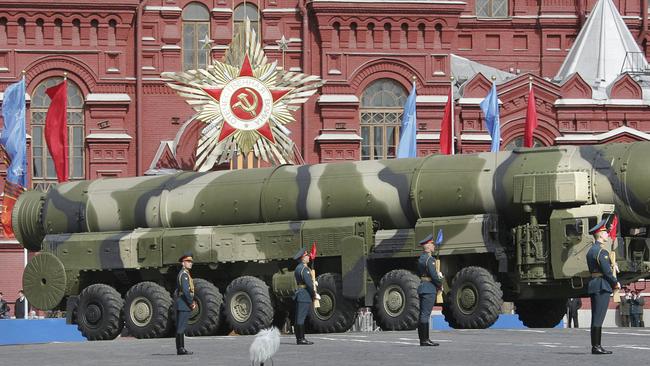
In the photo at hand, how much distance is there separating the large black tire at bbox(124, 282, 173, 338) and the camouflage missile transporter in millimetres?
36

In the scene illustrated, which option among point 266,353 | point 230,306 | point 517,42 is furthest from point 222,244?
point 517,42

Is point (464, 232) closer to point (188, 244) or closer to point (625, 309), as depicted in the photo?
point (188, 244)

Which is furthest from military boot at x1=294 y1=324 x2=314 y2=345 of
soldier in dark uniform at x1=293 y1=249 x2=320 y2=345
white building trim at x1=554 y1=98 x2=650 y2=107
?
white building trim at x1=554 y1=98 x2=650 y2=107

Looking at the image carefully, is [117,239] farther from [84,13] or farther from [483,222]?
[84,13]

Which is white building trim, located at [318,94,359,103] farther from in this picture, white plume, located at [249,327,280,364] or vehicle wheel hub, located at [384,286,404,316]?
white plume, located at [249,327,280,364]

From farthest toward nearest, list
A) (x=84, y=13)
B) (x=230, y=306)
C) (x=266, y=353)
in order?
(x=84, y=13) < (x=230, y=306) < (x=266, y=353)

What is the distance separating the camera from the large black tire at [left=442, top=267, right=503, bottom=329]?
3403cm

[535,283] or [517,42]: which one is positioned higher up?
[517,42]

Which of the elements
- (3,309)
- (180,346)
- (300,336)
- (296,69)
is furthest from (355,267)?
(296,69)

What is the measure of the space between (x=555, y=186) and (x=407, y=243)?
3282 millimetres

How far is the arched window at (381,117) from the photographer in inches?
2259

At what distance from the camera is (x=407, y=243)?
3566 cm

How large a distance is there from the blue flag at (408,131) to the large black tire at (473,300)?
761 inches

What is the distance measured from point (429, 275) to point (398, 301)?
702 cm
